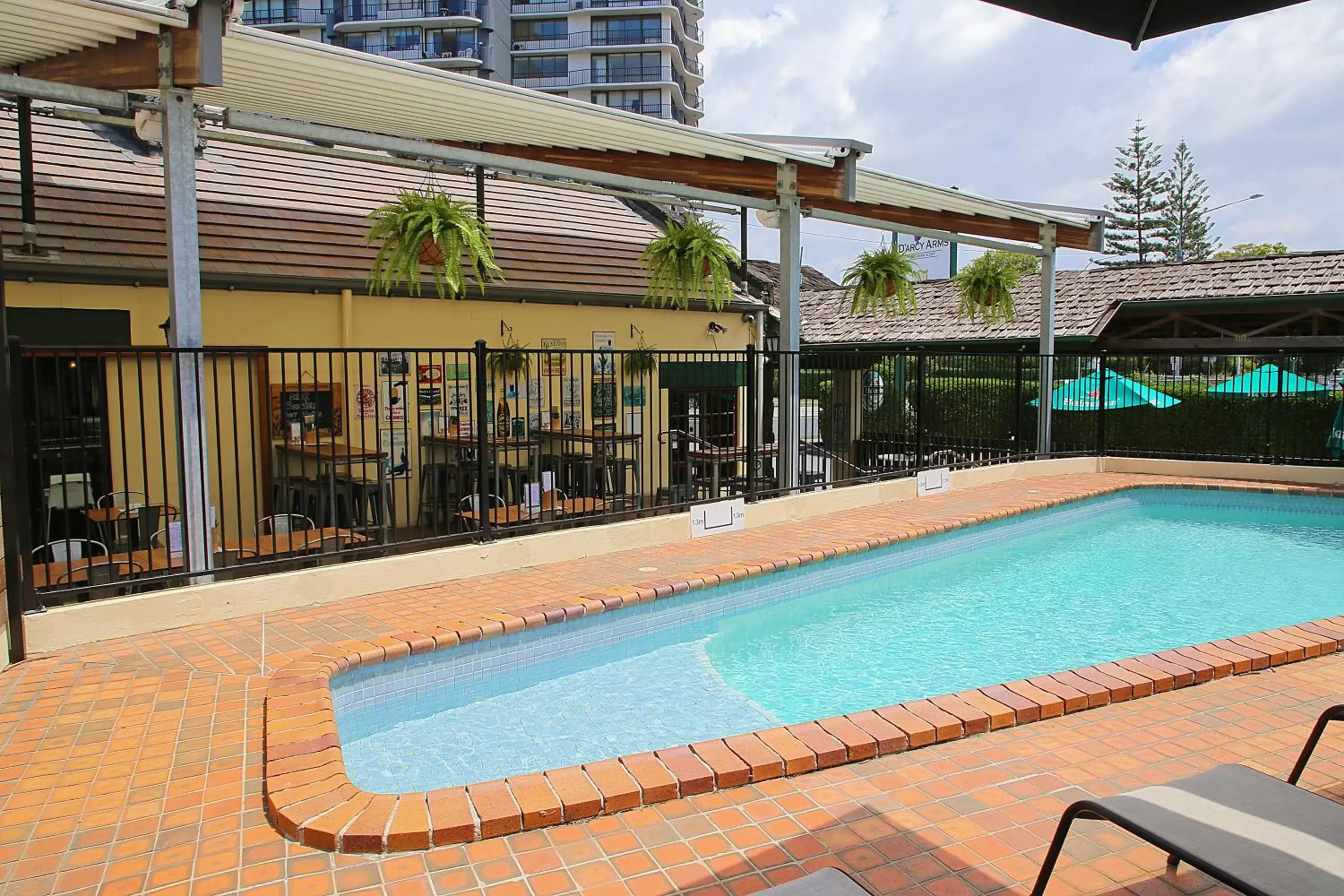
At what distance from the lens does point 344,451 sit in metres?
8.88

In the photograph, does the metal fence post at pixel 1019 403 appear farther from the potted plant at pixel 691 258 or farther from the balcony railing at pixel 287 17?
the balcony railing at pixel 287 17

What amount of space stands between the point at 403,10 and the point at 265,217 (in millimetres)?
74267

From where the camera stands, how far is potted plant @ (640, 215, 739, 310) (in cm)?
974

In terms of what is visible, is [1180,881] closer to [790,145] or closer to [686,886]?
[686,886]

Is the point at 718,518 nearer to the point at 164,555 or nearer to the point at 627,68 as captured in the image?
the point at 164,555

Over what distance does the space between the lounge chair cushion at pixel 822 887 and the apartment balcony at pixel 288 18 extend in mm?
83551

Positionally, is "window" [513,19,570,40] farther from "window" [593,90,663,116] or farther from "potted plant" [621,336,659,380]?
"potted plant" [621,336,659,380]

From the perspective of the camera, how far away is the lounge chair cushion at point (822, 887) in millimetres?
2258

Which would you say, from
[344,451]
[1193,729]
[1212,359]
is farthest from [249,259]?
[1212,359]

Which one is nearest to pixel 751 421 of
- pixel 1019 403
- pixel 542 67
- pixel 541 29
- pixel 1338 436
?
pixel 1019 403

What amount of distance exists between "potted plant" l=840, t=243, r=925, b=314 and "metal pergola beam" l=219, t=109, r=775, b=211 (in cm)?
181

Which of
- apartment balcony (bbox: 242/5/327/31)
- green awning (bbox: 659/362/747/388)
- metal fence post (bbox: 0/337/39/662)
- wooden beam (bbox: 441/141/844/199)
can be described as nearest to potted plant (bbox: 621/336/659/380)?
green awning (bbox: 659/362/747/388)

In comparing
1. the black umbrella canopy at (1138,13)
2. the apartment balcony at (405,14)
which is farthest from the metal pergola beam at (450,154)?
the apartment balcony at (405,14)

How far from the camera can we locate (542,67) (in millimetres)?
81500
